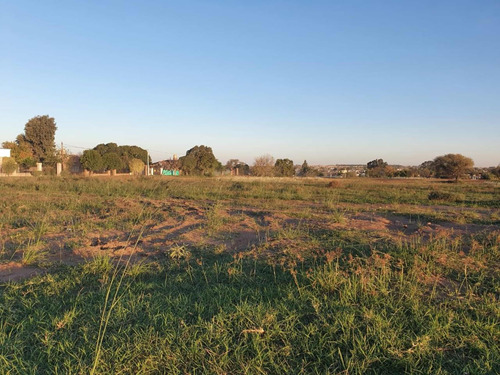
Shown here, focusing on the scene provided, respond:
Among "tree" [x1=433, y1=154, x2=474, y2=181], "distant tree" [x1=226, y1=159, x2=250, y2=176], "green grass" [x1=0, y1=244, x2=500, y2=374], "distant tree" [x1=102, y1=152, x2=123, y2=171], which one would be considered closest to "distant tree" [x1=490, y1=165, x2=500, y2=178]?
"tree" [x1=433, y1=154, x2=474, y2=181]

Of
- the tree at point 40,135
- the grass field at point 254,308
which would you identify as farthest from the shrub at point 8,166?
the grass field at point 254,308

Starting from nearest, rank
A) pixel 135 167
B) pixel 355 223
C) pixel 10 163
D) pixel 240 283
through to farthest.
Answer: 1. pixel 240 283
2. pixel 355 223
3. pixel 10 163
4. pixel 135 167

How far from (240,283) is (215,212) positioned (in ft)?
15.2

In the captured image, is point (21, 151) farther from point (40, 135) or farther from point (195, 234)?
point (195, 234)

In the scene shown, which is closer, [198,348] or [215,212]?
[198,348]

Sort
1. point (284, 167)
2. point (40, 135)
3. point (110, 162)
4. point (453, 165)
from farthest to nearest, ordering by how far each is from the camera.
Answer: point (284, 167) < point (40, 135) < point (110, 162) < point (453, 165)

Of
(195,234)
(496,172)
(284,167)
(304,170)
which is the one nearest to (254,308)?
(195,234)

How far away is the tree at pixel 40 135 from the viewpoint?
176 feet

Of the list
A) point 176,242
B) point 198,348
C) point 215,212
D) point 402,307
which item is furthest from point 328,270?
point 215,212

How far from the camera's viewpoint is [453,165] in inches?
1336

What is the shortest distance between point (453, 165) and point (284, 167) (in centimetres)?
2945

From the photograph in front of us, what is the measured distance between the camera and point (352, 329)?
2742mm

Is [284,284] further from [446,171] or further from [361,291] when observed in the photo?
[446,171]

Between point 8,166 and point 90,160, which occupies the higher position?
point 90,160
